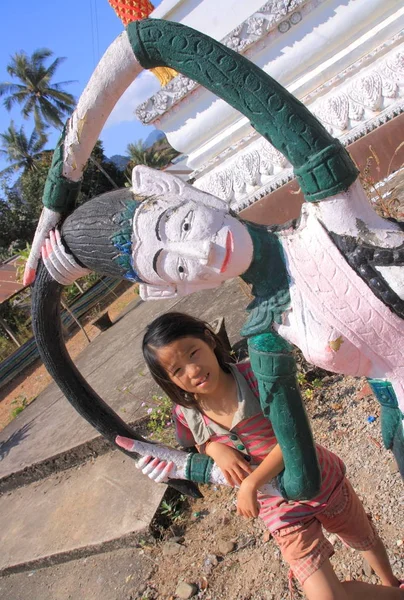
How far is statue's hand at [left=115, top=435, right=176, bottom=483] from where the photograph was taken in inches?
51.1

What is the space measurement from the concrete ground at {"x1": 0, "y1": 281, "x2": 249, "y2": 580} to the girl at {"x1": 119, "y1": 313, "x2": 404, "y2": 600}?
134cm

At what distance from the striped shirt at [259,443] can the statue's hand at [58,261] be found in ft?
2.10

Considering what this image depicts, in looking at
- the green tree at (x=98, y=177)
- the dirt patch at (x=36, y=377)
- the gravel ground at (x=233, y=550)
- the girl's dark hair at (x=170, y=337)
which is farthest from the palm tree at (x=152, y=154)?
the girl's dark hair at (x=170, y=337)

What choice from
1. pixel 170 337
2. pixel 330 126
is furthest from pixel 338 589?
pixel 330 126

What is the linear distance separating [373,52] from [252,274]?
308cm

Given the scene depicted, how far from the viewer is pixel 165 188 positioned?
Answer: 102 centimetres

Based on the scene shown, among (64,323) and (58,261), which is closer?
(58,261)

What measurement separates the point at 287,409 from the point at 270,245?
32 centimetres

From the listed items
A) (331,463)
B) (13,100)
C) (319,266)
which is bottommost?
(331,463)

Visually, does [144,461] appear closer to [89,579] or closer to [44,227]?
[44,227]

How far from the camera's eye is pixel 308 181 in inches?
35.6

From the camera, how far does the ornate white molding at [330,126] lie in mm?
3359

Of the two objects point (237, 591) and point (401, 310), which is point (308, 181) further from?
point (237, 591)

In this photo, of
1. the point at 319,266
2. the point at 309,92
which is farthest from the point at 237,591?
the point at 309,92
